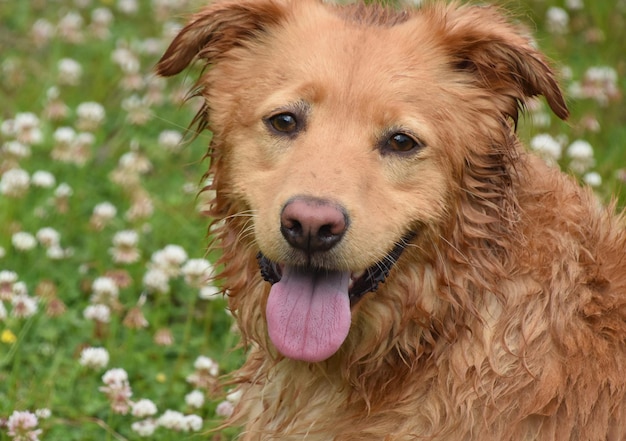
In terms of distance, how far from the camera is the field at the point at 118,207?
5207 millimetres

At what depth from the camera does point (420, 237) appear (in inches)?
160

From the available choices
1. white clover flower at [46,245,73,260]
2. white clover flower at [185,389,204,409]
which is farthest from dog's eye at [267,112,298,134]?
white clover flower at [46,245,73,260]

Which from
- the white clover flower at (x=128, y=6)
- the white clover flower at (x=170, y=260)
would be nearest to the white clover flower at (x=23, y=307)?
the white clover flower at (x=170, y=260)

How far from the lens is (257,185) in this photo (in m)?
4.06

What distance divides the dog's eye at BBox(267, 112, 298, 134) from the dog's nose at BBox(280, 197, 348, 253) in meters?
0.44

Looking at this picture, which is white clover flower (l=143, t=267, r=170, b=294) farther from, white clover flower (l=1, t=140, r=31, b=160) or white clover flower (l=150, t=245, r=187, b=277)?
white clover flower (l=1, t=140, r=31, b=160)

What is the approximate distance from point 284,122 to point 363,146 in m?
0.34

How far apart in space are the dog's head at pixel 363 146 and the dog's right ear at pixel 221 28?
12 centimetres

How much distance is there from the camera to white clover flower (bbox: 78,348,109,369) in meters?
5.18

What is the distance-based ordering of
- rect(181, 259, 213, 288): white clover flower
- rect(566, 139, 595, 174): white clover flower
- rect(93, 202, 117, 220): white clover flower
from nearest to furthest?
rect(181, 259, 213, 288): white clover flower → rect(566, 139, 595, 174): white clover flower → rect(93, 202, 117, 220): white clover flower

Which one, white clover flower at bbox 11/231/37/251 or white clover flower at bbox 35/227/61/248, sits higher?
white clover flower at bbox 11/231/37/251

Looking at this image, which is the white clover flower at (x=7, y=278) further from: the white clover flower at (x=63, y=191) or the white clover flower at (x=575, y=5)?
the white clover flower at (x=575, y=5)

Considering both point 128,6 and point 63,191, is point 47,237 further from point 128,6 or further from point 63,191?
point 128,6

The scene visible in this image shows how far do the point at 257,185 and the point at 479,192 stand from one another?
875 millimetres
